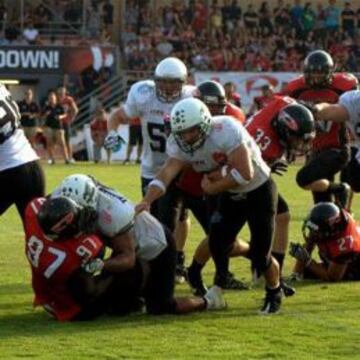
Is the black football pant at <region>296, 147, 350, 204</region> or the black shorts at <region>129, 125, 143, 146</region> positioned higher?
the black football pant at <region>296, 147, 350, 204</region>

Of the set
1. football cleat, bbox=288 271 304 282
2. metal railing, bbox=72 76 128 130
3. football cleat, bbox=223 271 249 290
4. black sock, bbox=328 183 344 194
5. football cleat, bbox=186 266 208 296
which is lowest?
metal railing, bbox=72 76 128 130

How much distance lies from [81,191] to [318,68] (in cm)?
328

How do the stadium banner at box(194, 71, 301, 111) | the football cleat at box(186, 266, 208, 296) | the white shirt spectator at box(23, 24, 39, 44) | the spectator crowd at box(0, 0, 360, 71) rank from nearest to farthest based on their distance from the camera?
1. the football cleat at box(186, 266, 208, 296)
2. the stadium banner at box(194, 71, 301, 111)
3. the white shirt spectator at box(23, 24, 39, 44)
4. the spectator crowd at box(0, 0, 360, 71)

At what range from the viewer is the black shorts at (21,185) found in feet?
25.1

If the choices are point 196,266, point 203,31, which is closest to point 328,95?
point 196,266

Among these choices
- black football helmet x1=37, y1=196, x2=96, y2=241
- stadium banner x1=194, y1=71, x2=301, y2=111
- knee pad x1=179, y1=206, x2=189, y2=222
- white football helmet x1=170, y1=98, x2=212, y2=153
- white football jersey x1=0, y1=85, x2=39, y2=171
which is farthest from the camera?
stadium banner x1=194, y1=71, x2=301, y2=111

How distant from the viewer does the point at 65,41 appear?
95.7 ft

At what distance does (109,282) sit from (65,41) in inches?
901

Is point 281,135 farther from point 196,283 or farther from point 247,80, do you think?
point 247,80

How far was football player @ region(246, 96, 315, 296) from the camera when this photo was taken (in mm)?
7414

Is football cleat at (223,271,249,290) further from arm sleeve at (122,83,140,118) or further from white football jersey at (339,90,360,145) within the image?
arm sleeve at (122,83,140,118)

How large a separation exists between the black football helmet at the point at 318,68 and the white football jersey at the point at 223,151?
2.20 m

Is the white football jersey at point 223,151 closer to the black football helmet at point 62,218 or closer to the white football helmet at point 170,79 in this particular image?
the black football helmet at point 62,218

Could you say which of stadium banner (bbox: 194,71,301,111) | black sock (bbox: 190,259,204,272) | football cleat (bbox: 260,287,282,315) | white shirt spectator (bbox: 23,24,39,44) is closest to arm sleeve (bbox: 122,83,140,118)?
black sock (bbox: 190,259,204,272)
